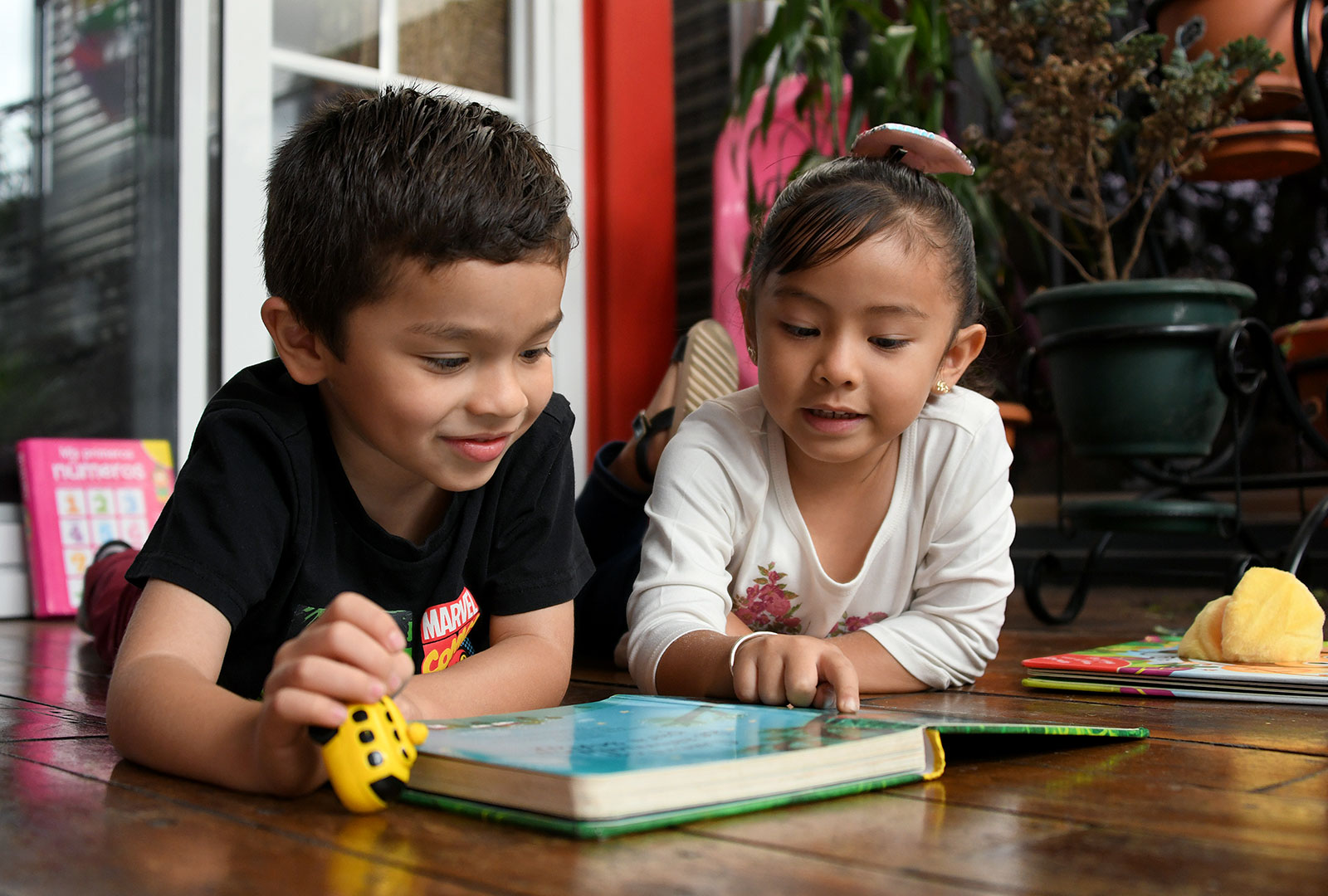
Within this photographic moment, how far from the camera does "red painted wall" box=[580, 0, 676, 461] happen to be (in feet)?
10.2

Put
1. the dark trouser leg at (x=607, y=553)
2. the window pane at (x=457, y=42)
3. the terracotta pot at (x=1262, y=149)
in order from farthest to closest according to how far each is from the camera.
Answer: the window pane at (x=457, y=42), the terracotta pot at (x=1262, y=149), the dark trouser leg at (x=607, y=553)

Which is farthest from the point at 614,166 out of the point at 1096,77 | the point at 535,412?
the point at 535,412

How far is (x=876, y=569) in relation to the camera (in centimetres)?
125

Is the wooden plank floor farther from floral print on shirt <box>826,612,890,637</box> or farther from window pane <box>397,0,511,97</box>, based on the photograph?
window pane <box>397,0,511,97</box>

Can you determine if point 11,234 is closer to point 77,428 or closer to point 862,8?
point 77,428

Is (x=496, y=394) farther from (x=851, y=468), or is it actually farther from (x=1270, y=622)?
(x=1270, y=622)

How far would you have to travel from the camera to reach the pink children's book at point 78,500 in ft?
8.08

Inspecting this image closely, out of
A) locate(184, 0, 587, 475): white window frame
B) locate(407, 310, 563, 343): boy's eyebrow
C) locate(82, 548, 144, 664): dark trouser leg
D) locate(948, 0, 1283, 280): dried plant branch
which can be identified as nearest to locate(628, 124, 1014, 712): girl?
locate(407, 310, 563, 343): boy's eyebrow

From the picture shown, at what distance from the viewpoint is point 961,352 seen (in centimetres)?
127

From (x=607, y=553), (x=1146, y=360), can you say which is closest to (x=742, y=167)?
(x=1146, y=360)

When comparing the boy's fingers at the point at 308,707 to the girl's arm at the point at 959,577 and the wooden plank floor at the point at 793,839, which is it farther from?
the girl's arm at the point at 959,577

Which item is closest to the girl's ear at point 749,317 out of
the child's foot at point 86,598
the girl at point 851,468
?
the girl at point 851,468

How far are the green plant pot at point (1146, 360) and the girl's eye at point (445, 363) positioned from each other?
4.52 ft

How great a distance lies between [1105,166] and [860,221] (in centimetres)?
128
